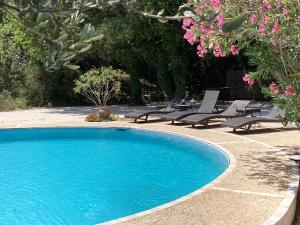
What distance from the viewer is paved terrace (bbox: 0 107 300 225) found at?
6.26 m

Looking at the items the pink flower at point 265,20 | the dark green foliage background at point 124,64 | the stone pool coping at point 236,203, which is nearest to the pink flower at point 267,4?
the pink flower at point 265,20

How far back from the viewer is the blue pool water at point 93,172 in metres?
8.85

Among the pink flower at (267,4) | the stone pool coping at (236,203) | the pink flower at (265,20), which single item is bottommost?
the stone pool coping at (236,203)

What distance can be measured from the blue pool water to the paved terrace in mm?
902

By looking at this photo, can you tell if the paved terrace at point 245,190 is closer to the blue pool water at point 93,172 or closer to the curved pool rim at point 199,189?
the curved pool rim at point 199,189

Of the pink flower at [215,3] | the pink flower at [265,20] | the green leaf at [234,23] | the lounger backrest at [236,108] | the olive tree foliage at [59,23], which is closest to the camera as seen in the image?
the green leaf at [234,23]

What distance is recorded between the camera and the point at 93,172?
12.0 m

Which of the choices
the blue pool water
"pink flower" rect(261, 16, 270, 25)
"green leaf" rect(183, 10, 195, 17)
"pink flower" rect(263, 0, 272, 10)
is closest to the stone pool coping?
the blue pool water

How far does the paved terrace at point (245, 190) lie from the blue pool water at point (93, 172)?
2.96ft

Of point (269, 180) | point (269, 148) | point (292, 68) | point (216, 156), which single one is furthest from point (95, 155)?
point (292, 68)

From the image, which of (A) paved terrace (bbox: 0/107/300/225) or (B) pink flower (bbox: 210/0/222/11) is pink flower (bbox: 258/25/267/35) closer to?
(B) pink flower (bbox: 210/0/222/11)

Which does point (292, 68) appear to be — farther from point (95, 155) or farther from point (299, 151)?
point (95, 155)

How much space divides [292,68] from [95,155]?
820cm

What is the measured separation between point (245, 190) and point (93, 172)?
211 inches
